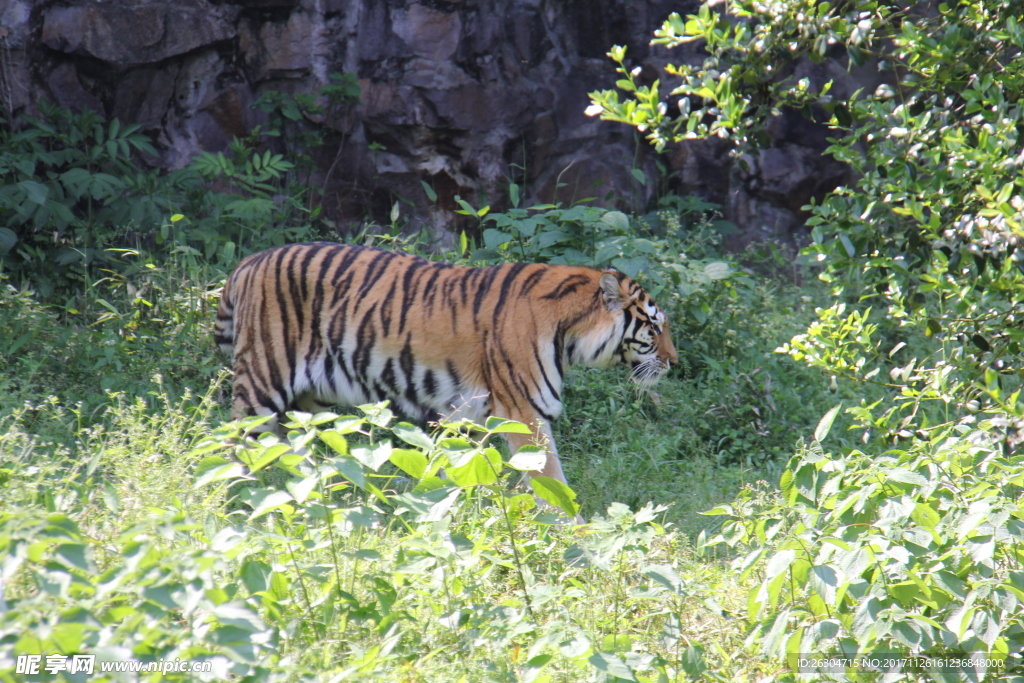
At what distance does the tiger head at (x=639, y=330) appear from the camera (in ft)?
13.5

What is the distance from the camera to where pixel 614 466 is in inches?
165

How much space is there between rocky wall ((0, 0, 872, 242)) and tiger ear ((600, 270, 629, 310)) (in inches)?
110

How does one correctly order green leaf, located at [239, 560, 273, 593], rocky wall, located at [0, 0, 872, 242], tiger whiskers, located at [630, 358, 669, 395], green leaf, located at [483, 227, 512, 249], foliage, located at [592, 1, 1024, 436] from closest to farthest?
green leaf, located at [239, 560, 273, 593], foliage, located at [592, 1, 1024, 436], tiger whiskers, located at [630, 358, 669, 395], green leaf, located at [483, 227, 512, 249], rocky wall, located at [0, 0, 872, 242]

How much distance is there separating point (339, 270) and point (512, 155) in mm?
3455

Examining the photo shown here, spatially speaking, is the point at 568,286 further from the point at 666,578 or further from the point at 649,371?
the point at 666,578

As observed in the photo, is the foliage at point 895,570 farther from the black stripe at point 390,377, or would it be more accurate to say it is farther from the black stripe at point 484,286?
the black stripe at point 390,377

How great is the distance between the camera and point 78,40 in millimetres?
6277

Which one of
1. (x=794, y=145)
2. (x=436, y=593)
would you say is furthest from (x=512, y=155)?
(x=436, y=593)

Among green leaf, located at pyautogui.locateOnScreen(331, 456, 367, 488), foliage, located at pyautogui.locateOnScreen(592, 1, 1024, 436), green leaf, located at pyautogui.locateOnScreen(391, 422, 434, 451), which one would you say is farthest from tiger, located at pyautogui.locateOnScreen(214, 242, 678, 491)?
green leaf, located at pyautogui.locateOnScreen(331, 456, 367, 488)

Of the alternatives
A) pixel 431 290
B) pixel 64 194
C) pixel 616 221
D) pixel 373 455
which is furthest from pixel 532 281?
pixel 64 194

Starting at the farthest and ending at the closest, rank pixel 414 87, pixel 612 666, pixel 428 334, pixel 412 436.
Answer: pixel 414 87, pixel 428 334, pixel 412 436, pixel 612 666

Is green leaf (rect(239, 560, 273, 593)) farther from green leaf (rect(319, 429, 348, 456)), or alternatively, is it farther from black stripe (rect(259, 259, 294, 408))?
black stripe (rect(259, 259, 294, 408))

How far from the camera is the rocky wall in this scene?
639 centimetres

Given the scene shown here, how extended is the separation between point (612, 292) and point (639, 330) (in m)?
0.24
